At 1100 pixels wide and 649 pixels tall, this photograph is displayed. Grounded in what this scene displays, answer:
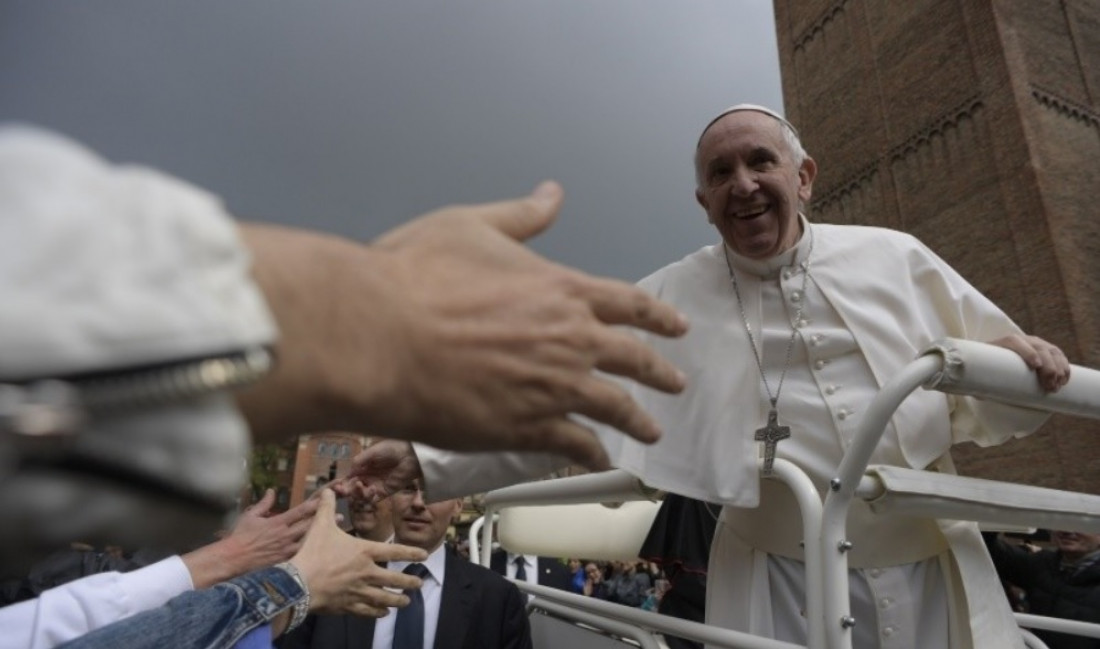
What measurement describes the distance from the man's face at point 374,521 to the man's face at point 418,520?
0.05 meters

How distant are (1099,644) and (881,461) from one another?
4.37 m

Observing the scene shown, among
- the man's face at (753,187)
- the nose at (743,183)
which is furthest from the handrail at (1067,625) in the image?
the nose at (743,183)

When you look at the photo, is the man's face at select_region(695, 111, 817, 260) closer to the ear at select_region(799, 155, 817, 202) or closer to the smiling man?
Answer: the smiling man

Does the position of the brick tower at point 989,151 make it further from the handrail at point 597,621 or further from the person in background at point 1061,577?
the handrail at point 597,621

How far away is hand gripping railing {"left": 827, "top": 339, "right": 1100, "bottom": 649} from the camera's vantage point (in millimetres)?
1319

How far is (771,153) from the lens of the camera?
223 cm

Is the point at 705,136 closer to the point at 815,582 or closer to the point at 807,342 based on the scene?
the point at 807,342

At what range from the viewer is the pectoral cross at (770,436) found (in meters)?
1.74

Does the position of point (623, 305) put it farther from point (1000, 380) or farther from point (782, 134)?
point (782, 134)

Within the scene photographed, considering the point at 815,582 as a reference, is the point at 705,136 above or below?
above

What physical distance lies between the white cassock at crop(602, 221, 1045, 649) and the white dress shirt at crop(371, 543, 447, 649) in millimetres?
1347

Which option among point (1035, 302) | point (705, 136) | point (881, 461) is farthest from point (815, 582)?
point (1035, 302)

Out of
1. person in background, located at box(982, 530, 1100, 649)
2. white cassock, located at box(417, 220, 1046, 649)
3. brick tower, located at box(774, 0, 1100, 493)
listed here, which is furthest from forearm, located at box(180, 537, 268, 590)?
brick tower, located at box(774, 0, 1100, 493)

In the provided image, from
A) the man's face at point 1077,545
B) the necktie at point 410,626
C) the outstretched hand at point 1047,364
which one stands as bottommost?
the necktie at point 410,626
